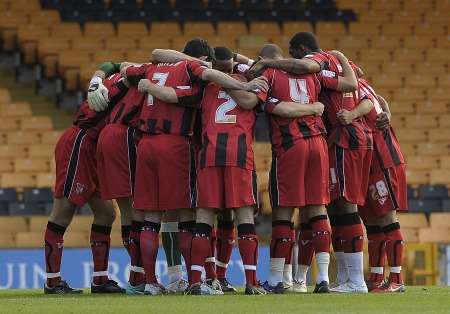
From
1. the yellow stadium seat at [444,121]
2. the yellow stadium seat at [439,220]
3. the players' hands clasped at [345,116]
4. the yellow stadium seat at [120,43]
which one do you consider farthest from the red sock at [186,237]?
the yellow stadium seat at [120,43]

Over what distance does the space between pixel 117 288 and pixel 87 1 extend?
14.2 m

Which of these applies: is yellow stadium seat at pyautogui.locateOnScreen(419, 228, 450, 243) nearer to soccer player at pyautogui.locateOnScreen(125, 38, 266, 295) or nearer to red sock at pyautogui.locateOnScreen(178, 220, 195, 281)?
red sock at pyautogui.locateOnScreen(178, 220, 195, 281)

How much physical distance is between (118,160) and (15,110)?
10951 mm

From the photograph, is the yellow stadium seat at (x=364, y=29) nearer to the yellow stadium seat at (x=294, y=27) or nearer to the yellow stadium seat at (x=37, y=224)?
the yellow stadium seat at (x=294, y=27)

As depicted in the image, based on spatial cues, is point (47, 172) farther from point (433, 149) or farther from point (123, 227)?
point (123, 227)

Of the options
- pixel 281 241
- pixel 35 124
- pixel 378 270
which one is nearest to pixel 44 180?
pixel 35 124

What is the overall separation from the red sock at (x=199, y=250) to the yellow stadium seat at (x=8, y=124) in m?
11.4

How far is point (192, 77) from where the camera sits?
10.5 meters

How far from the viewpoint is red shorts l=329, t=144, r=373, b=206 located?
35.4ft

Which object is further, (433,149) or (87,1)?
(87,1)

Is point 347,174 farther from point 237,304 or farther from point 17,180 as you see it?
point 17,180

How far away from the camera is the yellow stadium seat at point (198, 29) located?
78.6ft

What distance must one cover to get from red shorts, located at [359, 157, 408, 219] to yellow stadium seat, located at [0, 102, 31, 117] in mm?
11211

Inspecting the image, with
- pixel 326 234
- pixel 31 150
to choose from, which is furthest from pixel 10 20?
pixel 326 234
